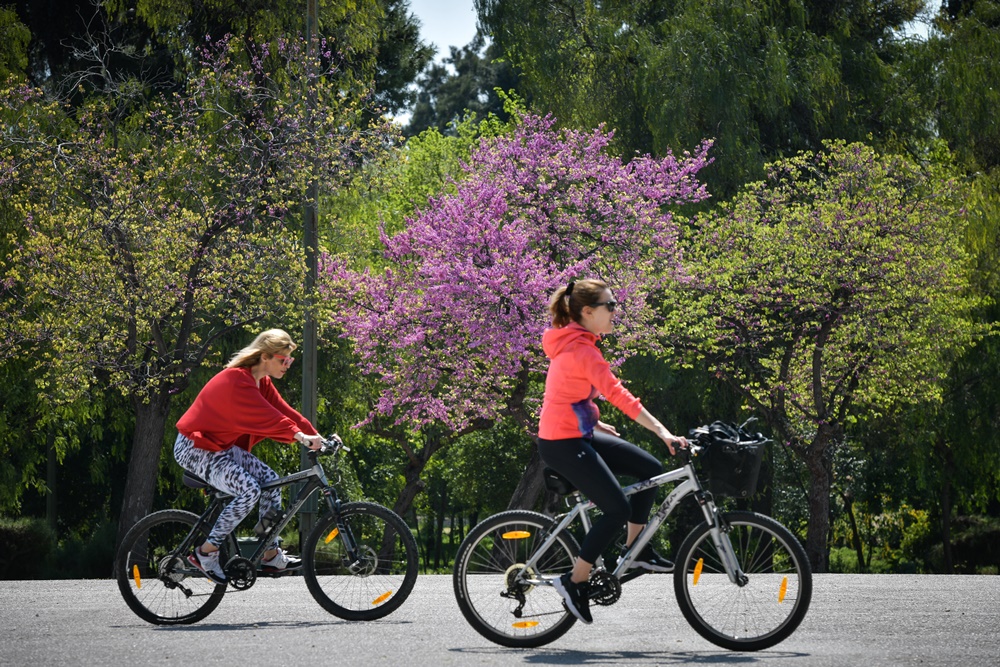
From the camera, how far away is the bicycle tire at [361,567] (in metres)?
8.47

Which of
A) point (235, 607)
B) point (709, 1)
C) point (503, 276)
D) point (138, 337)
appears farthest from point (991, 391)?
point (235, 607)

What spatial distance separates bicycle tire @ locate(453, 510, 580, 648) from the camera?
7.25 m

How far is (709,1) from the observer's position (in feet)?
86.9

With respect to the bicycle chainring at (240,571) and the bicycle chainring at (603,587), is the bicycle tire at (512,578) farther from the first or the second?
the bicycle chainring at (240,571)

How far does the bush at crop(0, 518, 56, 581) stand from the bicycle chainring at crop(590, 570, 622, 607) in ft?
53.1

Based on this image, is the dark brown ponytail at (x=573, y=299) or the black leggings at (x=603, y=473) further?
the dark brown ponytail at (x=573, y=299)

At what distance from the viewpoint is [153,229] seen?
62.6ft

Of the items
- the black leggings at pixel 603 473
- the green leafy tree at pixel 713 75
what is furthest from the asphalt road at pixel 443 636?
the green leafy tree at pixel 713 75

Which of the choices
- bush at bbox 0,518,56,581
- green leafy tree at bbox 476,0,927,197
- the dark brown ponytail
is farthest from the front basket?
green leafy tree at bbox 476,0,927,197

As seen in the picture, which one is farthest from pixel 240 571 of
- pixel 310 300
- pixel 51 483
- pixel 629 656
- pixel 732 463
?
pixel 51 483

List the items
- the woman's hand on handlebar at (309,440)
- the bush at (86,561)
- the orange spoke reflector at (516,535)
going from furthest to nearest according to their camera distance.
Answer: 1. the bush at (86,561)
2. the woman's hand on handlebar at (309,440)
3. the orange spoke reflector at (516,535)

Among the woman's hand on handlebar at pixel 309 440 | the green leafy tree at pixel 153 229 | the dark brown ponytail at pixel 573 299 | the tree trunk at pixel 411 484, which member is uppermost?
the green leafy tree at pixel 153 229

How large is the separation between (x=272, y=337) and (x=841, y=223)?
15977mm

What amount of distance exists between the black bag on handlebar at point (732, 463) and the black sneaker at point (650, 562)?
0.49m
